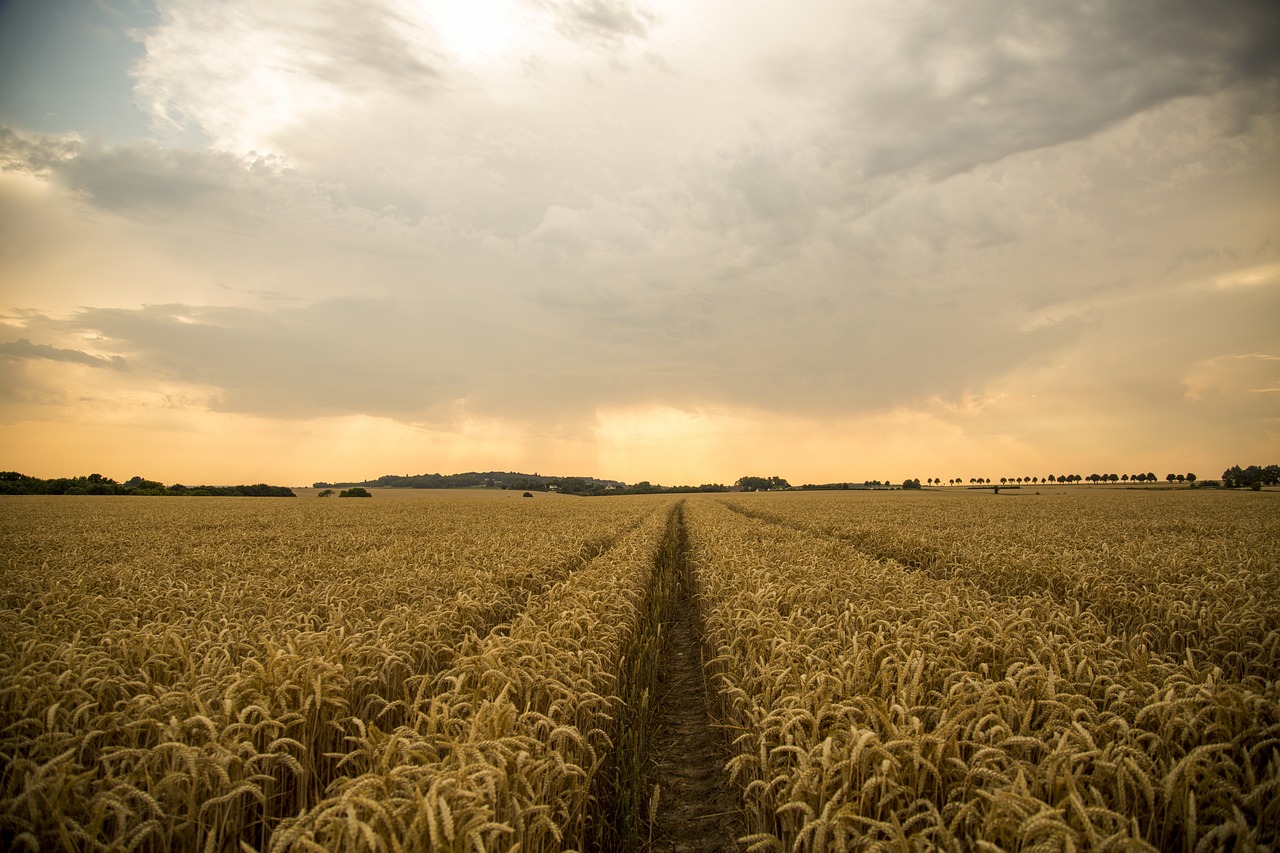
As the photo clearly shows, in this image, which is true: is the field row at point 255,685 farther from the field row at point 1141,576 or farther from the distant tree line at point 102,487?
the distant tree line at point 102,487

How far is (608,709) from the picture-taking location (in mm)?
5504

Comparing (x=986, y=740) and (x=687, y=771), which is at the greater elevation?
(x=986, y=740)

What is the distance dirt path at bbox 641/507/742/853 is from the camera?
5012mm

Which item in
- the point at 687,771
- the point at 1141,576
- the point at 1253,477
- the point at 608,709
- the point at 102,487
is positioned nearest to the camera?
the point at 608,709

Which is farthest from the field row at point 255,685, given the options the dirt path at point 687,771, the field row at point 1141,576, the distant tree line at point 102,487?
the distant tree line at point 102,487

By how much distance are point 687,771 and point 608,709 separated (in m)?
1.37

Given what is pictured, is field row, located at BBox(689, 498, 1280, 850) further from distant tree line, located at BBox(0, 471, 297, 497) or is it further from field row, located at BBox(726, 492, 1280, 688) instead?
distant tree line, located at BBox(0, 471, 297, 497)

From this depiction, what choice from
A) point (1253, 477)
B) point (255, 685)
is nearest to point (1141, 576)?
point (255, 685)

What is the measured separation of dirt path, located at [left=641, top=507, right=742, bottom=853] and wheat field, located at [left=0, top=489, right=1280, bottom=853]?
5.6 inches

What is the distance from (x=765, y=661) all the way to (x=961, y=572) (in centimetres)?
918

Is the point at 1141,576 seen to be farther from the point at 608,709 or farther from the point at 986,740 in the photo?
the point at 608,709

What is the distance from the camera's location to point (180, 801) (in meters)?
3.42

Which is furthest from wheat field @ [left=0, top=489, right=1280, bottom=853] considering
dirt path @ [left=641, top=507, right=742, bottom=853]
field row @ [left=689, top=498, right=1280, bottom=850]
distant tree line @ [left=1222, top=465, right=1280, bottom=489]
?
distant tree line @ [left=1222, top=465, right=1280, bottom=489]

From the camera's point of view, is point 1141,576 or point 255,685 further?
point 1141,576
